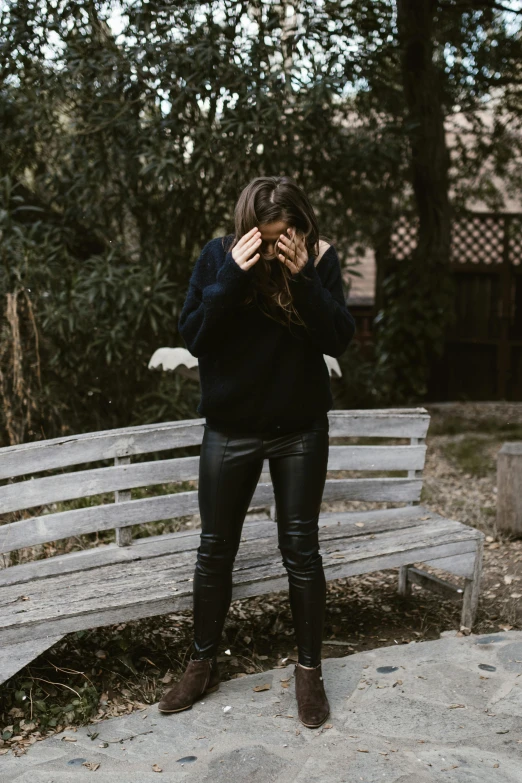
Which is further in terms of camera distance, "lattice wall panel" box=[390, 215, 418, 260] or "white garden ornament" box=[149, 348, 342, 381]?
"lattice wall panel" box=[390, 215, 418, 260]

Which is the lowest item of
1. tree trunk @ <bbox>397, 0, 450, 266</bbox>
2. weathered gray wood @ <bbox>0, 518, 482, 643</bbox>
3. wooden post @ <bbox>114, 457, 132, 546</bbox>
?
weathered gray wood @ <bbox>0, 518, 482, 643</bbox>

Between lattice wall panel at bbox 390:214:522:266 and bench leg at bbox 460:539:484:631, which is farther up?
lattice wall panel at bbox 390:214:522:266

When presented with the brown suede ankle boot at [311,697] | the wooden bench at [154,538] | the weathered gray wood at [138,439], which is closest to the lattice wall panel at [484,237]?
the weathered gray wood at [138,439]

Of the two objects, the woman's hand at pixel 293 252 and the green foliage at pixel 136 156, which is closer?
the woman's hand at pixel 293 252

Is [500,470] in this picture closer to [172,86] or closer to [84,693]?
[84,693]

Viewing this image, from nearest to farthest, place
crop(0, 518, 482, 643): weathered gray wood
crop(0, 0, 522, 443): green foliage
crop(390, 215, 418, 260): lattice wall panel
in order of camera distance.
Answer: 1. crop(0, 518, 482, 643): weathered gray wood
2. crop(0, 0, 522, 443): green foliage
3. crop(390, 215, 418, 260): lattice wall panel

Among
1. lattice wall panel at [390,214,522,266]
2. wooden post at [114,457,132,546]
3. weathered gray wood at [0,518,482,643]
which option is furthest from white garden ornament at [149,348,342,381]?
lattice wall panel at [390,214,522,266]

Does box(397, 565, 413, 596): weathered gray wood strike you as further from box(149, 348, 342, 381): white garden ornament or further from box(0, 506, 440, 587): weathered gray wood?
box(149, 348, 342, 381): white garden ornament

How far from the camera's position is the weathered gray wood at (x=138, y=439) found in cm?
308

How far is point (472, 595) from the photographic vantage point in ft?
11.7

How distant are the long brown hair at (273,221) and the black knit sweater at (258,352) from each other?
0.14 ft

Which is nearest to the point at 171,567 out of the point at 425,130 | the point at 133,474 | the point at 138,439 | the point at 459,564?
the point at 133,474

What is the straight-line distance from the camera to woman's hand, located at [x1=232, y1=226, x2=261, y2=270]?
96.5 inches

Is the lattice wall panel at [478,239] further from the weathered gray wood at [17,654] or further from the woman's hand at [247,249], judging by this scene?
the weathered gray wood at [17,654]
